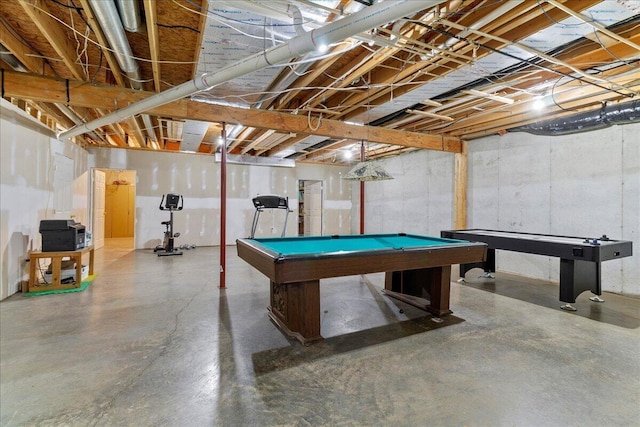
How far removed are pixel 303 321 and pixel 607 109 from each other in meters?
4.39

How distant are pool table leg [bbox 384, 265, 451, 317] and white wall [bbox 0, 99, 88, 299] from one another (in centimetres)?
498

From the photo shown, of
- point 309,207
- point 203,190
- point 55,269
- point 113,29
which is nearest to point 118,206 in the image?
point 203,190

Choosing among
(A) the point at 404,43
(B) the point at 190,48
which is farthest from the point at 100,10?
(A) the point at 404,43

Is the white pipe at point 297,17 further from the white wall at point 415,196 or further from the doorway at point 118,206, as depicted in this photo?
the doorway at point 118,206

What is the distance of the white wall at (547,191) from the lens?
4.15m

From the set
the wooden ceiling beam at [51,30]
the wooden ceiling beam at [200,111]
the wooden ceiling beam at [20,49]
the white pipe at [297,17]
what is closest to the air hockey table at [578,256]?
the wooden ceiling beam at [200,111]

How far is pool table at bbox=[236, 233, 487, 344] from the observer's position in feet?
8.04

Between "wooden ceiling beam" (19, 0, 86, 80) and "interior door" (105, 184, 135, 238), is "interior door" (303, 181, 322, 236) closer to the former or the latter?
"interior door" (105, 184, 135, 238)

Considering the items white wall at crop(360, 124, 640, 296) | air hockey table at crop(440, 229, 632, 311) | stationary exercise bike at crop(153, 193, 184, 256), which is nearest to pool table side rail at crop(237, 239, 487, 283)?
air hockey table at crop(440, 229, 632, 311)

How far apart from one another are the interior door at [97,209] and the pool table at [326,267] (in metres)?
6.31

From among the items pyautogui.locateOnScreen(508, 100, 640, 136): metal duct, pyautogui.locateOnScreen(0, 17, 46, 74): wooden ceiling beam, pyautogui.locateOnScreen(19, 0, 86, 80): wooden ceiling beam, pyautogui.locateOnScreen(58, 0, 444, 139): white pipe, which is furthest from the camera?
pyautogui.locateOnScreen(508, 100, 640, 136): metal duct

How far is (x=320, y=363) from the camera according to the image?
91.7 inches

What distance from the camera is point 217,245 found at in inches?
343

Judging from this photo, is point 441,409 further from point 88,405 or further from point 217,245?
point 217,245
